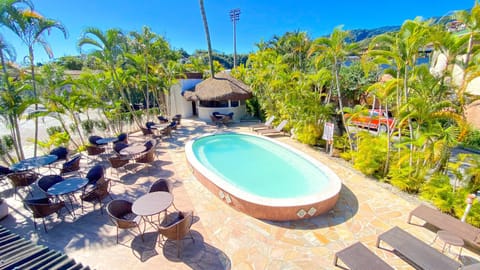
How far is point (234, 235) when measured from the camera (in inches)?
202

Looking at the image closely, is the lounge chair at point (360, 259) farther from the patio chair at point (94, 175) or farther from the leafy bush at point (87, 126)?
the leafy bush at point (87, 126)

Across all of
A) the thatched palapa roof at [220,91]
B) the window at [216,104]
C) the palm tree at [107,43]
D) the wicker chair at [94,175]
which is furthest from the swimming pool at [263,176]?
the palm tree at [107,43]

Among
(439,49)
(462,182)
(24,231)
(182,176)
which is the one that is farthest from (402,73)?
(24,231)

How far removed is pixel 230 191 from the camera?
623 cm

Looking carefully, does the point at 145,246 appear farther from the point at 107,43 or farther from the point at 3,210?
the point at 107,43

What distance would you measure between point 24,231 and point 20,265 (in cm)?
359

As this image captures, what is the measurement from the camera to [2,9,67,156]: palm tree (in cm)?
739

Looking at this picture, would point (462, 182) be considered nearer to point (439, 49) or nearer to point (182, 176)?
point (439, 49)

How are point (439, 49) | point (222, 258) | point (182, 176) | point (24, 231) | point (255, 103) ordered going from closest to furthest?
point (222, 258) → point (24, 231) → point (439, 49) → point (182, 176) → point (255, 103)

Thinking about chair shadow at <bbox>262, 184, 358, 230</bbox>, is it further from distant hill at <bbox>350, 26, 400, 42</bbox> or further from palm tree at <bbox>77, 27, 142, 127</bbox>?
palm tree at <bbox>77, 27, 142, 127</bbox>

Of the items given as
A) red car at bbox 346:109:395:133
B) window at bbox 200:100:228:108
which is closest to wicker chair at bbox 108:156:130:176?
red car at bbox 346:109:395:133

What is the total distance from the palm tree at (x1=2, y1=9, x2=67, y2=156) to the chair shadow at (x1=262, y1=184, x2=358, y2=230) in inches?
423

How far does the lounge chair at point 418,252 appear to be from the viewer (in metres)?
3.79

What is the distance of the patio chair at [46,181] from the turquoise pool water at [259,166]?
5.16 m
